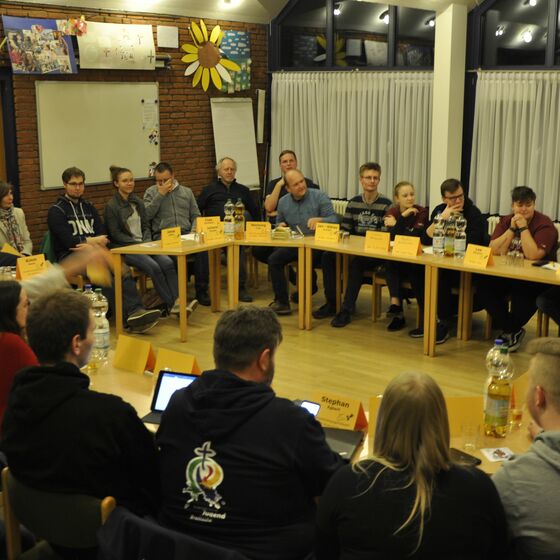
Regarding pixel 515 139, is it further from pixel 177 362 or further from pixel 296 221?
pixel 177 362

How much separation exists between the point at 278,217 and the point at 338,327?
1.17 m

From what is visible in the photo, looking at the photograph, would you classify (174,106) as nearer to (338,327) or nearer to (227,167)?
(227,167)

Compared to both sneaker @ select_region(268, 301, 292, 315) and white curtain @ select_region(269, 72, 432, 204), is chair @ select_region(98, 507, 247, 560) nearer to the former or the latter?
sneaker @ select_region(268, 301, 292, 315)

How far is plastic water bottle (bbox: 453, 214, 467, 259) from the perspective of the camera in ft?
19.8

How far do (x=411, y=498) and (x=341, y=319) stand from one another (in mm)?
4826

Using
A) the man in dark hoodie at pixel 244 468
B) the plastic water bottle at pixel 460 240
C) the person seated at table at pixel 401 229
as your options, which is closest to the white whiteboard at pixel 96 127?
the person seated at table at pixel 401 229

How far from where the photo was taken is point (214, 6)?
8.95m

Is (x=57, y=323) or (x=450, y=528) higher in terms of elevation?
(x=57, y=323)

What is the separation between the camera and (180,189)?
758cm

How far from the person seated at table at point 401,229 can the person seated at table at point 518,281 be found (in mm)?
674

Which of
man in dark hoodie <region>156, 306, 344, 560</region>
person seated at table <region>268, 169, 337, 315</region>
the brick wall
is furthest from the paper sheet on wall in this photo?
man in dark hoodie <region>156, 306, 344, 560</region>

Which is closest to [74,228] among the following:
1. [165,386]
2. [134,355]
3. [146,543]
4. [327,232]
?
[327,232]

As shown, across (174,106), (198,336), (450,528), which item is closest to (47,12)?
(174,106)

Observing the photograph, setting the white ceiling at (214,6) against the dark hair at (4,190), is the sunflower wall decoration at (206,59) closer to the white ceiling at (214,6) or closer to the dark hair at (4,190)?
the white ceiling at (214,6)
